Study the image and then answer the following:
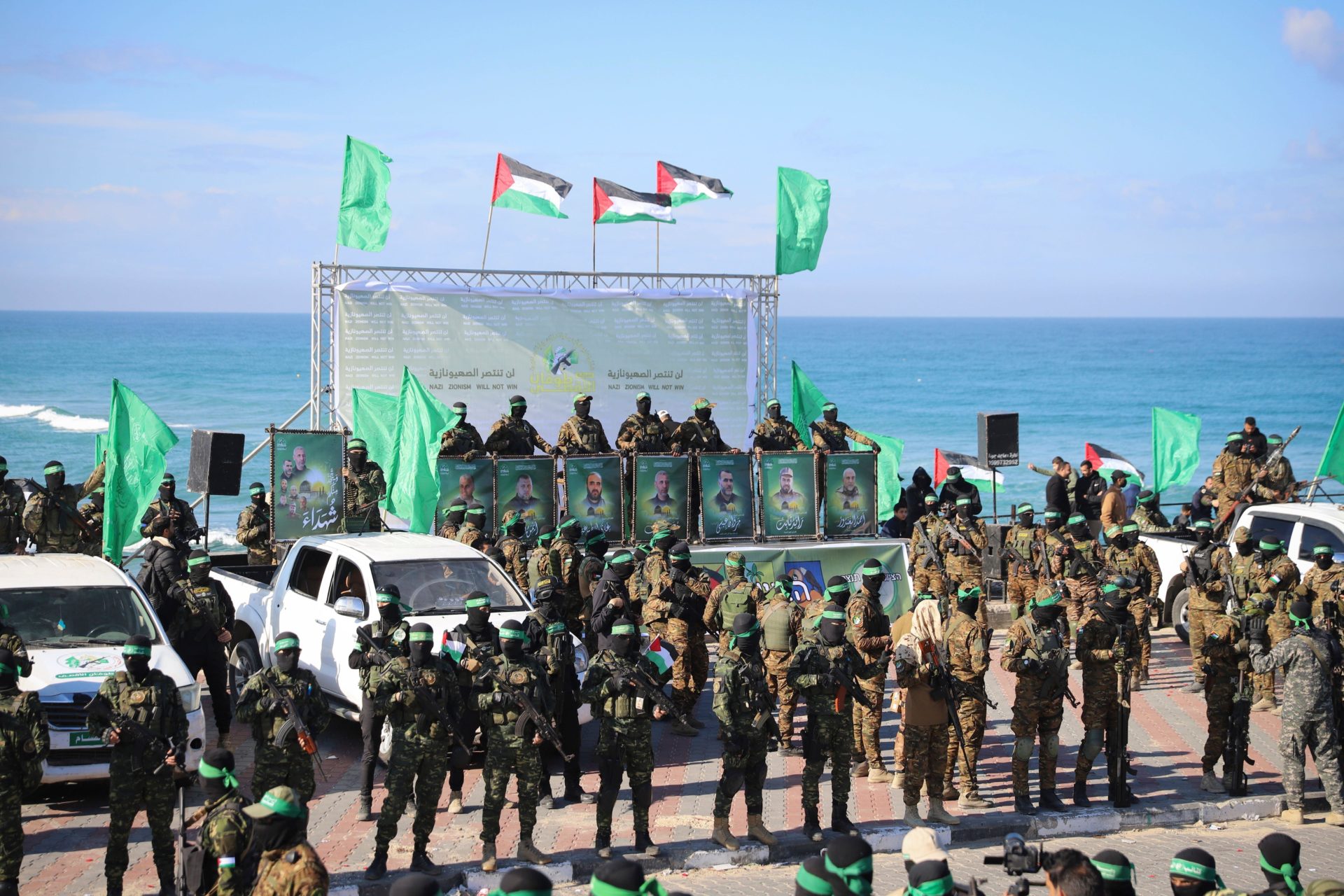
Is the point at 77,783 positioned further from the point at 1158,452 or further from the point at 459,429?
the point at 1158,452

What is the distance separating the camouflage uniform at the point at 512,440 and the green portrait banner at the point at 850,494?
3.67m

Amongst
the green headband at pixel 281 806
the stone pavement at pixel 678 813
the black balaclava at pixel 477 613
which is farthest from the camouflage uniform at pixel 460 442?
the green headband at pixel 281 806

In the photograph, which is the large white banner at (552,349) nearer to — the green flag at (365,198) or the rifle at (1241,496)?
the green flag at (365,198)

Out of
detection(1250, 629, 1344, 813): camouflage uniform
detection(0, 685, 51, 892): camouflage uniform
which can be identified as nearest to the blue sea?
detection(1250, 629, 1344, 813): camouflage uniform

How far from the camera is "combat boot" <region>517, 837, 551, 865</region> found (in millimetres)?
9102

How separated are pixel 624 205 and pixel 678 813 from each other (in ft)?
38.1

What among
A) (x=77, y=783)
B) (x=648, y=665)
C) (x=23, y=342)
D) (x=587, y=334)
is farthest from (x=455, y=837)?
(x=23, y=342)

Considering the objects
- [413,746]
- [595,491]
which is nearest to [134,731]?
[413,746]

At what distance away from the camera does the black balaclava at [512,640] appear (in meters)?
8.98

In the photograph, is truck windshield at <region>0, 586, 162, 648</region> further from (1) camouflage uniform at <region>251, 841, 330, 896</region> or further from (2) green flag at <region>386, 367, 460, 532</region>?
(1) camouflage uniform at <region>251, 841, 330, 896</region>

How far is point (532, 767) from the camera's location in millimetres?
9016

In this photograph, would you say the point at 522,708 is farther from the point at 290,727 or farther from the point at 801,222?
the point at 801,222

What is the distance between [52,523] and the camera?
1410cm

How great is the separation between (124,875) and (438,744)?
86.3 inches
